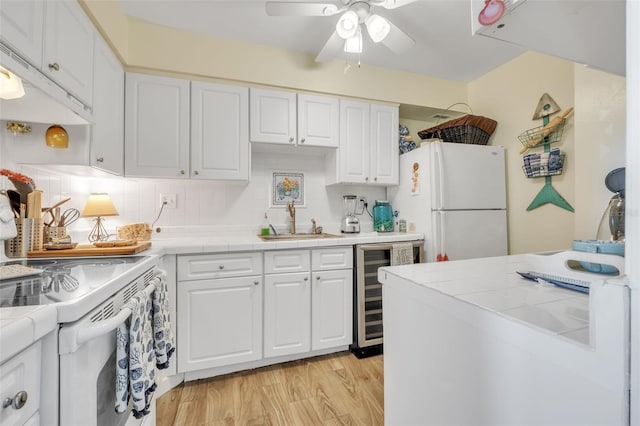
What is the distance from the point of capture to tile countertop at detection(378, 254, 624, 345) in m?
0.59

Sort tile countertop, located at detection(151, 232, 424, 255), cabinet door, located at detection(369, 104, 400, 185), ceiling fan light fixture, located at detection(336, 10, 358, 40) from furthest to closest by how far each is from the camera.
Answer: cabinet door, located at detection(369, 104, 400, 185)
tile countertop, located at detection(151, 232, 424, 255)
ceiling fan light fixture, located at detection(336, 10, 358, 40)

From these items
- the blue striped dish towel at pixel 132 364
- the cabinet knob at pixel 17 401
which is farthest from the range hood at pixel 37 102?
the cabinet knob at pixel 17 401

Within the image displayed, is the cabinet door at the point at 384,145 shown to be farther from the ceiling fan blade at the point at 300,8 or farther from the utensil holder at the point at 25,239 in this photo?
the utensil holder at the point at 25,239

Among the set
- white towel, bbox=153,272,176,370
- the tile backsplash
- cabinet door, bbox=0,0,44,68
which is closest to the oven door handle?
white towel, bbox=153,272,176,370

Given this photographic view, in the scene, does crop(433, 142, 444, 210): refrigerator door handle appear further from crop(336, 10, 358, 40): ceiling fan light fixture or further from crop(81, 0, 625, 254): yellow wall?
crop(336, 10, 358, 40): ceiling fan light fixture

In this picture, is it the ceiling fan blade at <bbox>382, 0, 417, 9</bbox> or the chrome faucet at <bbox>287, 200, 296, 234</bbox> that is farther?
the chrome faucet at <bbox>287, 200, 296, 234</bbox>

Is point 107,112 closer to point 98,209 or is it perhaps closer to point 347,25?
point 98,209

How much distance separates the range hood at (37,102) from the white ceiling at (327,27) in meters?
0.99

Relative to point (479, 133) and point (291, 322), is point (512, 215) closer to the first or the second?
point (479, 133)

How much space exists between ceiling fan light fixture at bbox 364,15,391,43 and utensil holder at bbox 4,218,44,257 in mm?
2113

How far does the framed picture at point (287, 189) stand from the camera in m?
2.58

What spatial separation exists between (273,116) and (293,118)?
169mm

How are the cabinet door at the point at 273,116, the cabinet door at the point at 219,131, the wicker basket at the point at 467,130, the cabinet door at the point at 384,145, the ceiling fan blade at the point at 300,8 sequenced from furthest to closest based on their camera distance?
1. the cabinet door at the point at 384,145
2. the wicker basket at the point at 467,130
3. the cabinet door at the point at 273,116
4. the cabinet door at the point at 219,131
5. the ceiling fan blade at the point at 300,8

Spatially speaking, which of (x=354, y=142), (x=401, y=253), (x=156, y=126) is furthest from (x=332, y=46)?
(x=401, y=253)
